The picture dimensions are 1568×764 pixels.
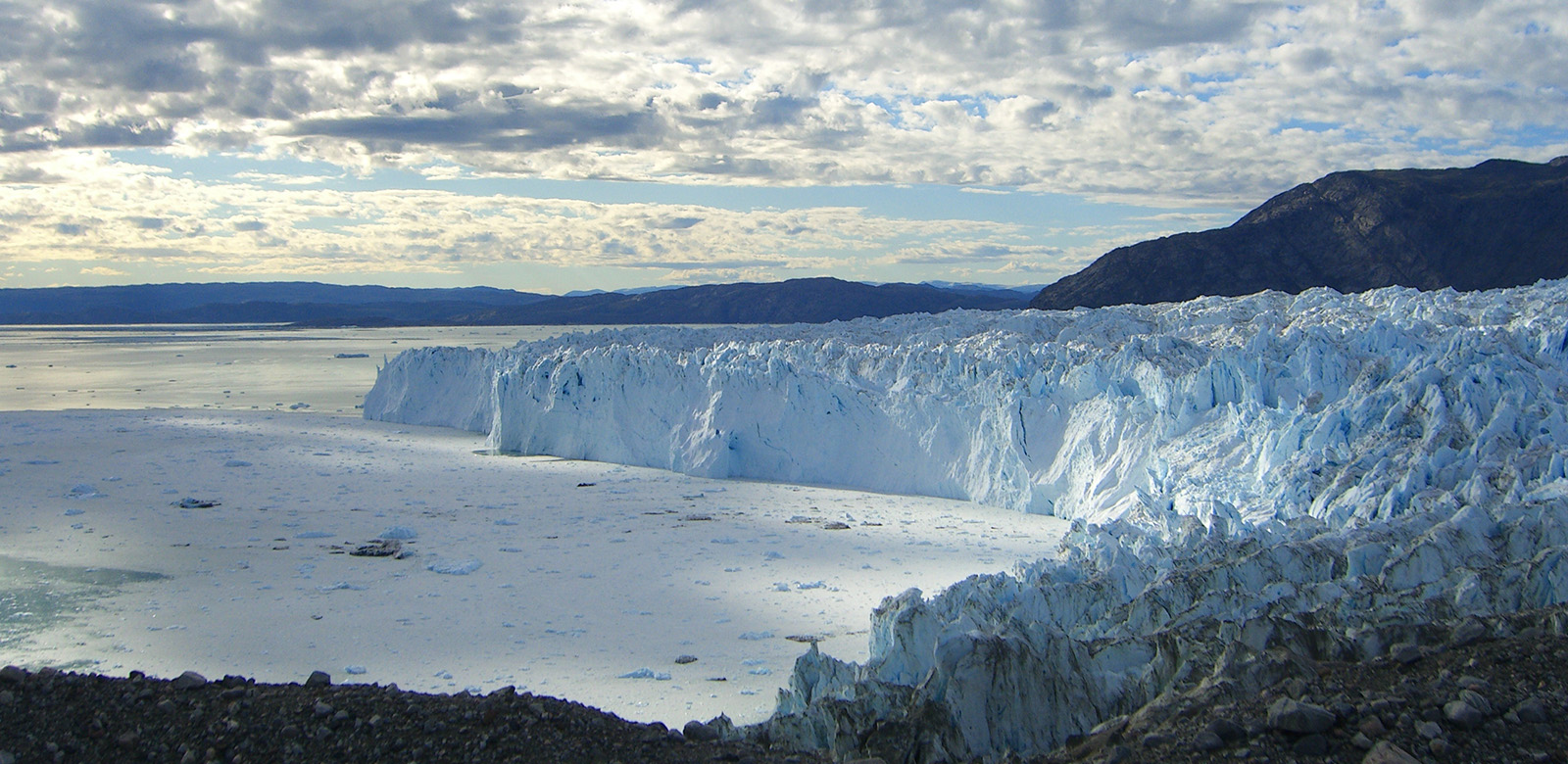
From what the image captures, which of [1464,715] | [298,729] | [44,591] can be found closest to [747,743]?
[298,729]

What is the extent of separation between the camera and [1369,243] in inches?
1921

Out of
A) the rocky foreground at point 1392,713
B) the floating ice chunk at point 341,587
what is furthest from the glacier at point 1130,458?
the floating ice chunk at point 341,587

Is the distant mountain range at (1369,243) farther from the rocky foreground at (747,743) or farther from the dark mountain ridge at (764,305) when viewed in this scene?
the rocky foreground at (747,743)

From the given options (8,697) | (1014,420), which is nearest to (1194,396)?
(1014,420)

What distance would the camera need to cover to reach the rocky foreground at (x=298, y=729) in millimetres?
3352

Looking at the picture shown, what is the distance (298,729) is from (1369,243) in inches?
2184

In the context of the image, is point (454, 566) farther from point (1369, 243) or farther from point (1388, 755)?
point (1369, 243)

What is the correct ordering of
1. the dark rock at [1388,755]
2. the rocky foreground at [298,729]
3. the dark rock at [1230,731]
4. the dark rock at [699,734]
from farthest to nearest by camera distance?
the dark rock at [699,734]
the rocky foreground at [298,729]
the dark rock at [1230,731]
the dark rock at [1388,755]

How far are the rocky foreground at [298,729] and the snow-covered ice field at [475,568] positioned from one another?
77.9 inches

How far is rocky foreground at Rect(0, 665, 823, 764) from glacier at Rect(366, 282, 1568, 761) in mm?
902

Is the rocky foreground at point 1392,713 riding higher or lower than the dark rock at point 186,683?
higher

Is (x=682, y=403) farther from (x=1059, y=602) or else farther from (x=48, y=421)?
(x=48, y=421)

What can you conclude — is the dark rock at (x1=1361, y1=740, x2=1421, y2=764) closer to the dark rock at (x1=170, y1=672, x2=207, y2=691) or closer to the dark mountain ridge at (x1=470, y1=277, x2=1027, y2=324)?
the dark rock at (x1=170, y1=672, x2=207, y2=691)

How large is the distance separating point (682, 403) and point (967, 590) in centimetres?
1045
